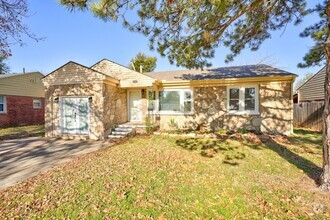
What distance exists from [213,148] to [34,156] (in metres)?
6.78

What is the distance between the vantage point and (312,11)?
614 centimetres

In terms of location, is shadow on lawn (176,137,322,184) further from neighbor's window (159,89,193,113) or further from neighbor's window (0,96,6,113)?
neighbor's window (0,96,6,113)

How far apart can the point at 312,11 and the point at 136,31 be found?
5962 mm

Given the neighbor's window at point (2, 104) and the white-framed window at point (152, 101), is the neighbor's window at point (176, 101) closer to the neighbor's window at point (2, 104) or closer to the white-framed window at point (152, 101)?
the white-framed window at point (152, 101)

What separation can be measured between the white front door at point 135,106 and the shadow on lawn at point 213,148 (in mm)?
4463

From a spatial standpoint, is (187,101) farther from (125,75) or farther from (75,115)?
(75,115)

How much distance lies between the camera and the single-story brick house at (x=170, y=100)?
959 cm

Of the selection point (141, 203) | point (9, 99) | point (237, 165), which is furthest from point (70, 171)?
point (9, 99)

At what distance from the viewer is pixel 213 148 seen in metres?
7.25

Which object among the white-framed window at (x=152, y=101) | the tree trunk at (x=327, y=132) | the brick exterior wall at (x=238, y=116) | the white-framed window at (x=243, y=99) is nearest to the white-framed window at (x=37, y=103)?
the white-framed window at (x=152, y=101)

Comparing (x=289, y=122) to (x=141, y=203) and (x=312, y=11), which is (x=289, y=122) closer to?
(x=312, y=11)

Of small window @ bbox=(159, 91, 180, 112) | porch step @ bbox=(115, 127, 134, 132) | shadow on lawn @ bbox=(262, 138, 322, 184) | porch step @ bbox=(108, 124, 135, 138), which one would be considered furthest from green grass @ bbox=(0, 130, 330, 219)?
small window @ bbox=(159, 91, 180, 112)

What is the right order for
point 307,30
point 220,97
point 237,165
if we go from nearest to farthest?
1. point 237,165
2. point 307,30
3. point 220,97

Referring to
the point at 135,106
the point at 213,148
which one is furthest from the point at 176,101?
the point at 213,148
